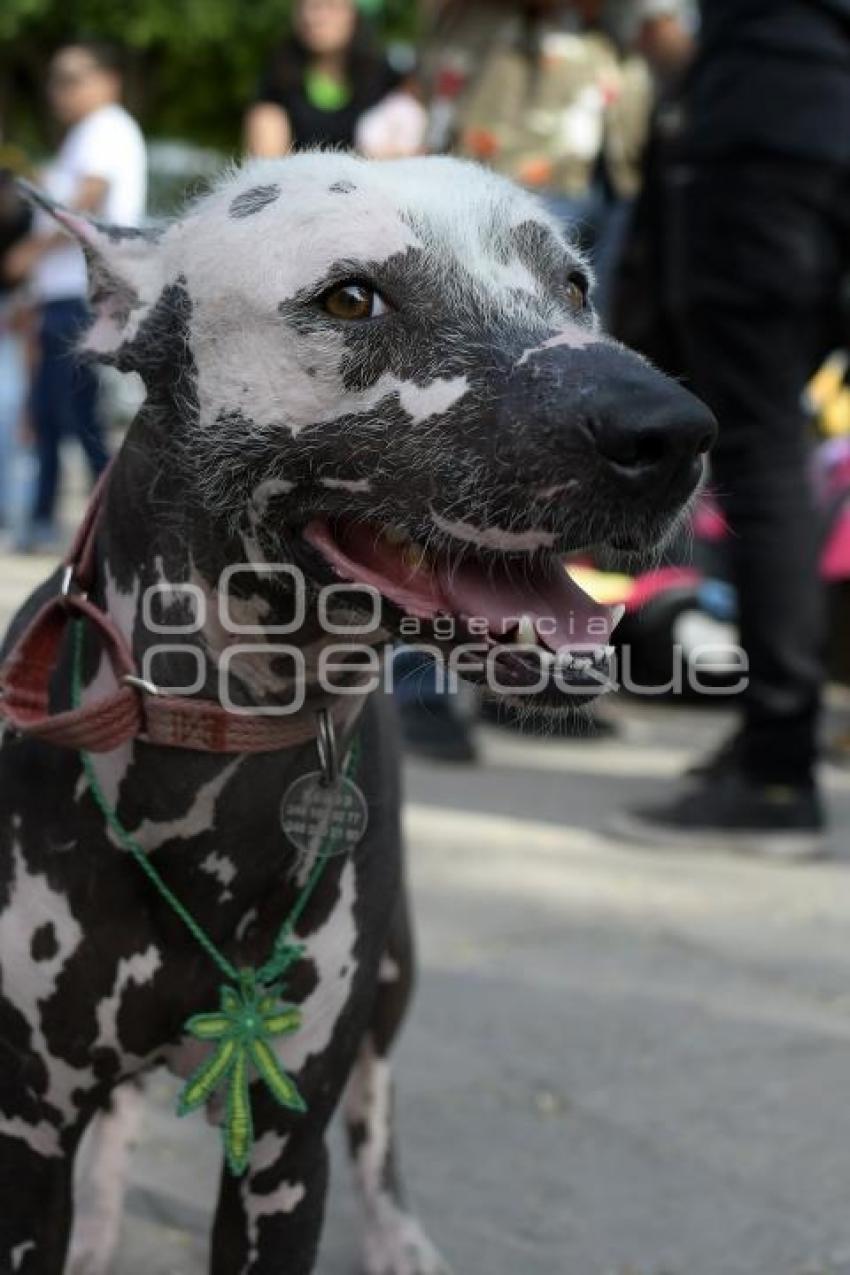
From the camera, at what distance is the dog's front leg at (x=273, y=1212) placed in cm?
231

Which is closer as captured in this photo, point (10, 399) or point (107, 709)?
point (107, 709)

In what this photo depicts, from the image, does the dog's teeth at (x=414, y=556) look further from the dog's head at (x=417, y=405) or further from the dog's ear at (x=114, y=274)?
the dog's ear at (x=114, y=274)

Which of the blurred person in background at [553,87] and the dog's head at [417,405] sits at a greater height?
the dog's head at [417,405]

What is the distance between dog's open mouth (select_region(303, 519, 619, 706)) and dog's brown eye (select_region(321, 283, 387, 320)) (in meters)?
0.23

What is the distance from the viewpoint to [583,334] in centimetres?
210

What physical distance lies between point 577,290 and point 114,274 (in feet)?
1.79

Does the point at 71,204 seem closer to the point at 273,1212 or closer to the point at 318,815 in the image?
the point at 318,815

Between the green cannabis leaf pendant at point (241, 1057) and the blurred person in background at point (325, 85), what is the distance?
592 centimetres

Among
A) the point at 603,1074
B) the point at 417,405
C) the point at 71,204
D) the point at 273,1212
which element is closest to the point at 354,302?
the point at 417,405

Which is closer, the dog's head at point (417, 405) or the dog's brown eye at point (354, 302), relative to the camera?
the dog's head at point (417, 405)

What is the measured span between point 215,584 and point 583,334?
0.49 m

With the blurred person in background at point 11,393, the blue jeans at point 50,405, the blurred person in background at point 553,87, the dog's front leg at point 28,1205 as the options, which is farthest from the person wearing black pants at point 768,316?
the blurred person in background at point 11,393

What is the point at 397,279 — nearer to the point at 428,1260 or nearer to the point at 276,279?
the point at 276,279

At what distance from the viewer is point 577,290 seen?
7.66ft
